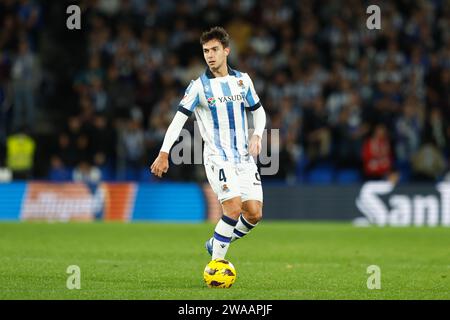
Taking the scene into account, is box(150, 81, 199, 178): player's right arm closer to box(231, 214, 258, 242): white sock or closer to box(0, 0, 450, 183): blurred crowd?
box(231, 214, 258, 242): white sock

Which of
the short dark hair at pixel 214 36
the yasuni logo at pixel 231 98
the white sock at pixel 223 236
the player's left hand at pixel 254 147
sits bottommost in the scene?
the white sock at pixel 223 236

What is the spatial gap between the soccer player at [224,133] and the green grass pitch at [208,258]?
2.53ft

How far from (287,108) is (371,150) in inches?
97.6

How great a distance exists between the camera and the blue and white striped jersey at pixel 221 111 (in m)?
9.95

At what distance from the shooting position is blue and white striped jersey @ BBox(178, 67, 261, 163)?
9.95 meters

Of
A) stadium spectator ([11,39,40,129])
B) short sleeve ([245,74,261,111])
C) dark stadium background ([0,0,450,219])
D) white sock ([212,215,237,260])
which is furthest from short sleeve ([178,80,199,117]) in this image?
stadium spectator ([11,39,40,129])

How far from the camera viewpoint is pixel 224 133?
9.98m

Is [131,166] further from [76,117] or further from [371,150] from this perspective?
[371,150]

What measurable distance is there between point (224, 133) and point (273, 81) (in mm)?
13937

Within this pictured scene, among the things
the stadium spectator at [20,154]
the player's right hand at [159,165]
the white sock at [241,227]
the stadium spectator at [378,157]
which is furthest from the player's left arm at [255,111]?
the stadium spectator at [20,154]

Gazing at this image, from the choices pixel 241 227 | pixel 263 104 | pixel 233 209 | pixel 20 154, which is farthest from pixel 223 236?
pixel 20 154

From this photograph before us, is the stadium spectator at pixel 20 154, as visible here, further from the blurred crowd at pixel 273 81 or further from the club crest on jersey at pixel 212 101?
the club crest on jersey at pixel 212 101
